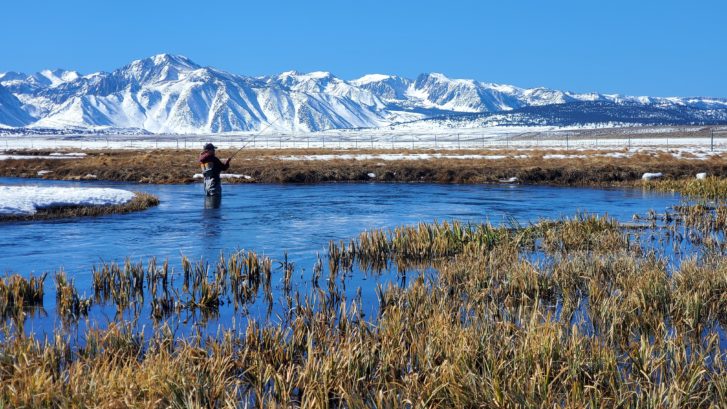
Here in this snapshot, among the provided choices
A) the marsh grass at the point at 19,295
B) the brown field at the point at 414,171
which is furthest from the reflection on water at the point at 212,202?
the marsh grass at the point at 19,295

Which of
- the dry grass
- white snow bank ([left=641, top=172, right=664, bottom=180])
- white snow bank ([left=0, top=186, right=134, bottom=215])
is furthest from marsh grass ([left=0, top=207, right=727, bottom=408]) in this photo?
white snow bank ([left=641, top=172, right=664, bottom=180])

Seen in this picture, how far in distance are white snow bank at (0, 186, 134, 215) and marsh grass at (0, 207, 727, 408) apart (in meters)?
12.1

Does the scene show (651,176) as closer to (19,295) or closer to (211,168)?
(211,168)

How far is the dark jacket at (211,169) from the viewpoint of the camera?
26.6 meters

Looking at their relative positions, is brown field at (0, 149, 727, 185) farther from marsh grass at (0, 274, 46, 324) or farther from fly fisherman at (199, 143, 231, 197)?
marsh grass at (0, 274, 46, 324)

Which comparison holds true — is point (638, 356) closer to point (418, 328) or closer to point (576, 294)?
point (418, 328)

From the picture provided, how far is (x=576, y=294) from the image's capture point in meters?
11.7

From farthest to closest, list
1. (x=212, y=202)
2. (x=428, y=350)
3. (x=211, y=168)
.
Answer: (x=212, y=202) → (x=211, y=168) → (x=428, y=350)

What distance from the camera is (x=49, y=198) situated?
80.6 ft

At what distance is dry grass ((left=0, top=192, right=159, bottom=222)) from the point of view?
22.5m

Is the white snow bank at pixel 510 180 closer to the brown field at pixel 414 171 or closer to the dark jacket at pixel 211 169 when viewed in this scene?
the brown field at pixel 414 171

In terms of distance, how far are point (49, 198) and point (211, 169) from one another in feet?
18.3

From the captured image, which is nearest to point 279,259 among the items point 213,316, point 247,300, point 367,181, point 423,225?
point 423,225

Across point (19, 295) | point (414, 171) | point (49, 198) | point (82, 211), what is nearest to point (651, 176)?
point (414, 171)
